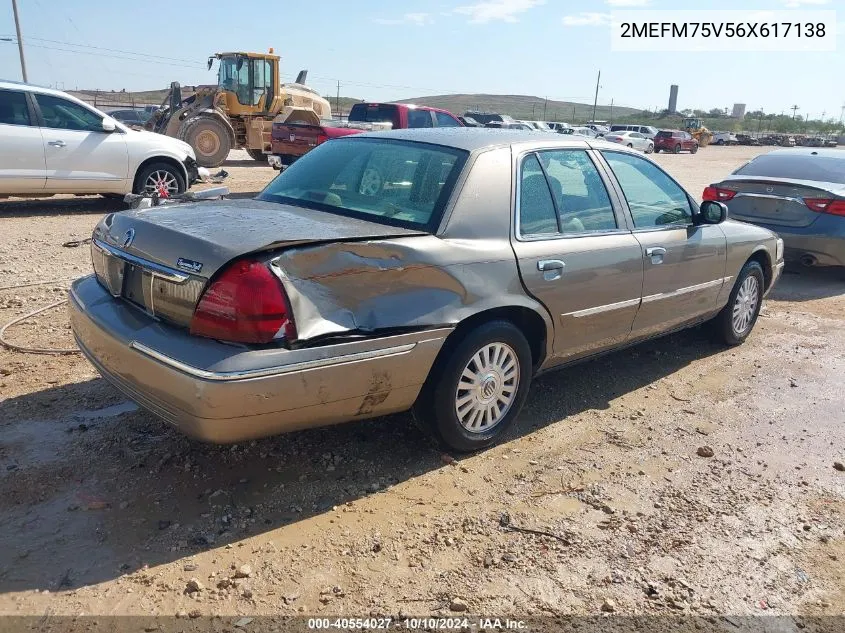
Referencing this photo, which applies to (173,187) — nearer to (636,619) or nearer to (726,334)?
(726,334)

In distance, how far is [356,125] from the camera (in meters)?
15.3

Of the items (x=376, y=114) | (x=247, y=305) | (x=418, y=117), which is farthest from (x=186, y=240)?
(x=376, y=114)

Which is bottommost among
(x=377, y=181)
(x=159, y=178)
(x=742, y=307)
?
(x=742, y=307)

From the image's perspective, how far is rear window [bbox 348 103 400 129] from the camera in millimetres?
15445

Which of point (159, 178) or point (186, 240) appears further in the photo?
point (159, 178)

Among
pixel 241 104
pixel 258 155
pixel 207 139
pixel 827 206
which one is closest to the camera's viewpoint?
pixel 827 206

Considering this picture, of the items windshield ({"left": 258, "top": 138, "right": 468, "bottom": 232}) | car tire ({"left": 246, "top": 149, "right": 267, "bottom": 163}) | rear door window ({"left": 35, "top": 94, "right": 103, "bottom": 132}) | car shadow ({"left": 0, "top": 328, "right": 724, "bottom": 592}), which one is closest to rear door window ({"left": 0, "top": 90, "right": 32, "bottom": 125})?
rear door window ({"left": 35, "top": 94, "right": 103, "bottom": 132})

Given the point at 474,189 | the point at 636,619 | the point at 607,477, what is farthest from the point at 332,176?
the point at 636,619

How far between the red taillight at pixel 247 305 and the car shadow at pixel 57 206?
8313mm

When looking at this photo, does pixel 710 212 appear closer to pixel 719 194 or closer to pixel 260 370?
pixel 260 370

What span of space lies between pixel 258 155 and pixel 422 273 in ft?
60.6

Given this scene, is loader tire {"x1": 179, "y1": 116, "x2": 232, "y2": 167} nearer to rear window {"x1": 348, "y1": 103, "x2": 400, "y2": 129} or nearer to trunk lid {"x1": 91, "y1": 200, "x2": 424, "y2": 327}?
rear window {"x1": 348, "y1": 103, "x2": 400, "y2": 129}

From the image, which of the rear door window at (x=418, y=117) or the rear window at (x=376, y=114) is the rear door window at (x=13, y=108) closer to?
the rear window at (x=376, y=114)

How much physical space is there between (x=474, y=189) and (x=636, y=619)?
2048 mm
